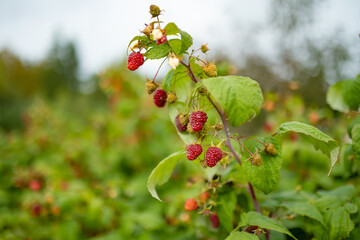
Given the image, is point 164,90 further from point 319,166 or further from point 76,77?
point 76,77

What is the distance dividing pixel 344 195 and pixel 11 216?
2.59 m

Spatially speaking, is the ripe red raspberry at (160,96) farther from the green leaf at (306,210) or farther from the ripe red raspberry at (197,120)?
the green leaf at (306,210)

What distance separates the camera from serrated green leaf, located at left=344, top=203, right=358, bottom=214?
999mm

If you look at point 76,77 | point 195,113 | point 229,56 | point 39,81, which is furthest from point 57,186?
point 76,77

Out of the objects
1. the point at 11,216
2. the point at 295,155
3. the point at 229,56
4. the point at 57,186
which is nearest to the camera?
the point at 295,155

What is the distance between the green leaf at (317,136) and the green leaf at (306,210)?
0.72 feet

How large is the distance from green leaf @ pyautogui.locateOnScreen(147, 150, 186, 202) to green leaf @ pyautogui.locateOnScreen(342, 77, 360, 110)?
71 centimetres

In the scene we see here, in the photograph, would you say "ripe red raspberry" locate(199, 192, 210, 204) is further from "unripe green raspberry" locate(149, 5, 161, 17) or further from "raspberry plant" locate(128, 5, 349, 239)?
"unripe green raspberry" locate(149, 5, 161, 17)

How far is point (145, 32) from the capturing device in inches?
33.1

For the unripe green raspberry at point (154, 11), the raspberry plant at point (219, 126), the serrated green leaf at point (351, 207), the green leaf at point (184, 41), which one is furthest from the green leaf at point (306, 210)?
the unripe green raspberry at point (154, 11)

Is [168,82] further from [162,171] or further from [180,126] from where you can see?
[162,171]

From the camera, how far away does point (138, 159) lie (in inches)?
127

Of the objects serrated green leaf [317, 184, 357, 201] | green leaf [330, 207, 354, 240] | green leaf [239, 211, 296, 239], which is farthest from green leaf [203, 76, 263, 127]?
serrated green leaf [317, 184, 357, 201]

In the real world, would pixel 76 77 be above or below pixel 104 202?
above
